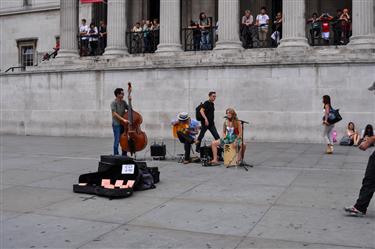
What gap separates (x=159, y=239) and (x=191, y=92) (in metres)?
15.5

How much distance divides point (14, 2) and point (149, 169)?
2882cm

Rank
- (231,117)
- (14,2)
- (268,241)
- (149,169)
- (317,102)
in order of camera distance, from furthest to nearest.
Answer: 1. (14,2)
2. (317,102)
3. (231,117)
4. (149,169)
5. (268,241)

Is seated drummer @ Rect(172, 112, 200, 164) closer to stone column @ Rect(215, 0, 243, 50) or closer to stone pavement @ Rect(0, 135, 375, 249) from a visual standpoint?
stone pavement @ Rect(0, 135, 375, 249)

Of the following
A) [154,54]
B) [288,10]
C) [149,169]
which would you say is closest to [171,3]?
[154,54]

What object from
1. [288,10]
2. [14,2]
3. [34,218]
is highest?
[14,2]

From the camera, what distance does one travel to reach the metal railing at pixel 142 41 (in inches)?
974

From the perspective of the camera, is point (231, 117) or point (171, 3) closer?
point (231, 117)

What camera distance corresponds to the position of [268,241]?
5938mm

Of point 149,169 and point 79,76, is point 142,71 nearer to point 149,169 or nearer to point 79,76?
point 79,76

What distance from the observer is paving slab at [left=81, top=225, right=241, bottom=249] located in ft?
19.0

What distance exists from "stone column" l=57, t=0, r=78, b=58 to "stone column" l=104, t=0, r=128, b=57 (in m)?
2.67

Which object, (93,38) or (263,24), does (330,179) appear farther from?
(93,38)

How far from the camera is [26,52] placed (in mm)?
34219

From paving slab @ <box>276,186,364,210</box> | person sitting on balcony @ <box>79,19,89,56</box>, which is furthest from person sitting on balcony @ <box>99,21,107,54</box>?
paving slab @ <box>276,186,364,210</box>
